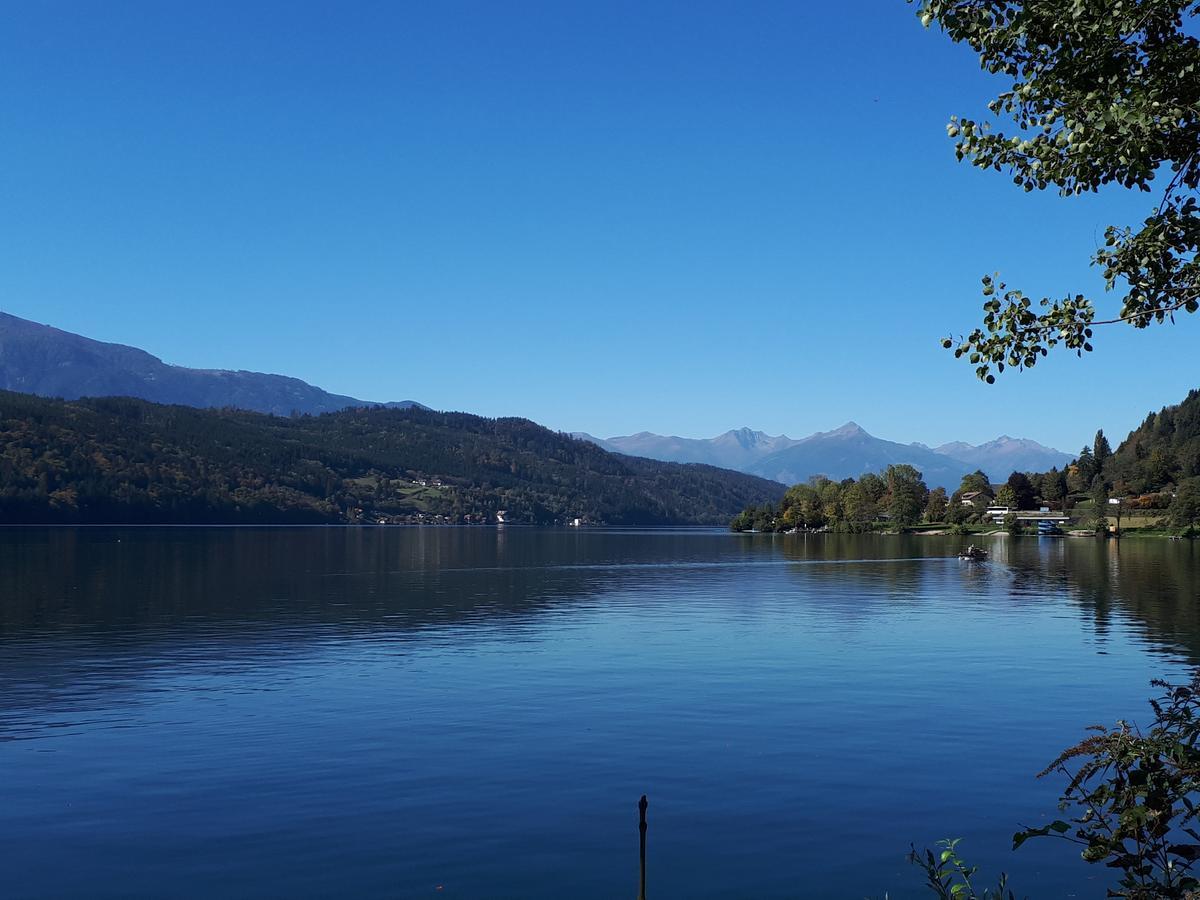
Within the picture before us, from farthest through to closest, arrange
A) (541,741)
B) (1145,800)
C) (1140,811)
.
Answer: (541,741) → (1145,800) → (1140,811)

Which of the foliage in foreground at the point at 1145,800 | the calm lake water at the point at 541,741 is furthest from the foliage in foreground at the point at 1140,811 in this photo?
the calm lake water at the point at 541,741

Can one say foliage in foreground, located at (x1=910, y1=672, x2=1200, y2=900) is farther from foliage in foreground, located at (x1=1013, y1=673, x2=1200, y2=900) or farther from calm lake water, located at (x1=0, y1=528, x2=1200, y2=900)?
calm lake water, located at (x1=0, y1=528, x2=1200, y2=900)

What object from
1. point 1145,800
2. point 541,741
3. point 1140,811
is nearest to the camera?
point 1140,811

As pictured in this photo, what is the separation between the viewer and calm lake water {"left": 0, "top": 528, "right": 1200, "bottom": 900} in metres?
22.4

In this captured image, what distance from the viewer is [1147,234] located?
16.8 meters

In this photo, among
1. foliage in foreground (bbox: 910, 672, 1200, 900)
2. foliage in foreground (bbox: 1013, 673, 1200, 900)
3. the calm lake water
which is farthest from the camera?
Answer: the calm lake water

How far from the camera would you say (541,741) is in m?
33.9

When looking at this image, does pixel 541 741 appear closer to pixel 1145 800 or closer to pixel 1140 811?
pixel 1145 800

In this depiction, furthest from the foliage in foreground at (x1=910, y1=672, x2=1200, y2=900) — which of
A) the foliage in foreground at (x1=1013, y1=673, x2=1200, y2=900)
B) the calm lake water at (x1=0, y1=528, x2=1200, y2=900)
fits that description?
the calm lake water at (x1=0, y1=528, x2=1200, y2=900)

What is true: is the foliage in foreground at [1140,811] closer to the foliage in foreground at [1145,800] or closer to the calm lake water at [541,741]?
the foliage in foreground at [1145,800]

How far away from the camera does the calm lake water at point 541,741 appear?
22.4m

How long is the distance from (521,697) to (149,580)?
76.2m

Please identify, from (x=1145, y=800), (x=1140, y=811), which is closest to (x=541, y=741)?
(x=1145, y=800)

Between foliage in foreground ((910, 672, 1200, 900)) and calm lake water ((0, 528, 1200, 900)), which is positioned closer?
foliage in foreground ((910, 672, 1200, 900))
